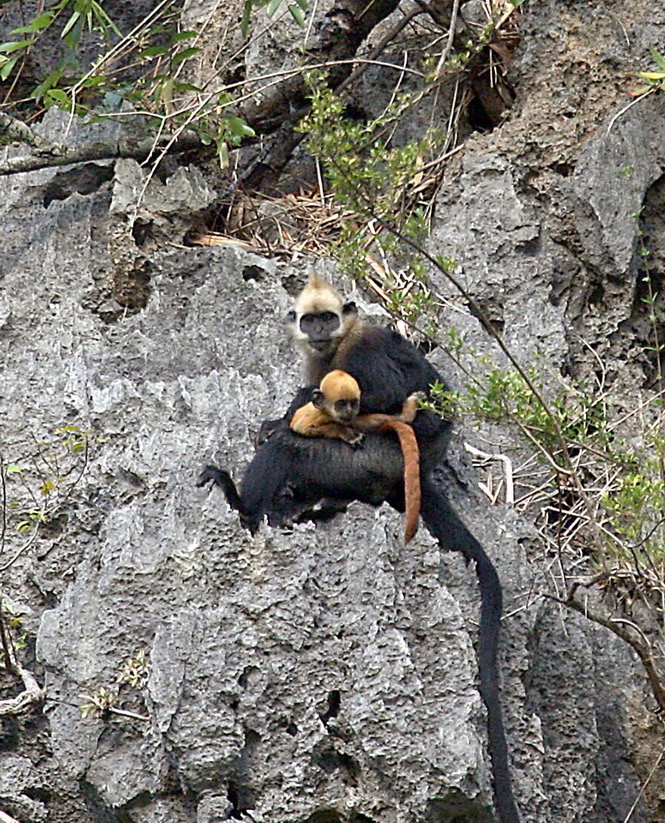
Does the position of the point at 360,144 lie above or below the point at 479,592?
above

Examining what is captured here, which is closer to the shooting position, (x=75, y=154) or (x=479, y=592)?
(x=479, y=592)

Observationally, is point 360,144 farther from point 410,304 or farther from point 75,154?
point 75,154

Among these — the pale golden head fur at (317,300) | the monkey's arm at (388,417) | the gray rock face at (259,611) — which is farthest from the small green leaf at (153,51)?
the monkey's arm at (388,417)

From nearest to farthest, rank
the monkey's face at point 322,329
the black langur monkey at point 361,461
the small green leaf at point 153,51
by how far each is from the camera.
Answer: the black langur monkey at point 361,461, the monkey's face at point 322,329, the small green leaf at point 153,51

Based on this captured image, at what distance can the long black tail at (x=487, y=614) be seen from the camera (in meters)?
3.51

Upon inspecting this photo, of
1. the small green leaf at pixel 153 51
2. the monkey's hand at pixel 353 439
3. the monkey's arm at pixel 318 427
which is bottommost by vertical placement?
the monkey's hand at pixel 353 439

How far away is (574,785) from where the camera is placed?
3.87m

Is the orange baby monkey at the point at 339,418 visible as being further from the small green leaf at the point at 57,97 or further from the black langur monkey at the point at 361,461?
the small green leaf at the point at 57,97

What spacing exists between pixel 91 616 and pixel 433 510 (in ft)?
3.44

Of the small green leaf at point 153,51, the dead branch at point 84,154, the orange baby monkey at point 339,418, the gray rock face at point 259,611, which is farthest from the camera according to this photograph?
the dead branch at point 84,154

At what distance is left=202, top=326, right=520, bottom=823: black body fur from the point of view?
13.4 feet

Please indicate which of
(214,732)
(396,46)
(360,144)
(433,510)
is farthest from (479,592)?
(396,46)

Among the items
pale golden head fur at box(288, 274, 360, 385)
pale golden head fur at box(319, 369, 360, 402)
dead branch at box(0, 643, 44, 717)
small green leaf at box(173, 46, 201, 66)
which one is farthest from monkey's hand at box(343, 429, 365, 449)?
small green leaf at box(173, 46, 201, 66)

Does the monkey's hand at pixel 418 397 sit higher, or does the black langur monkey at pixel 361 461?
the monkey's hand at pixel 418 397
